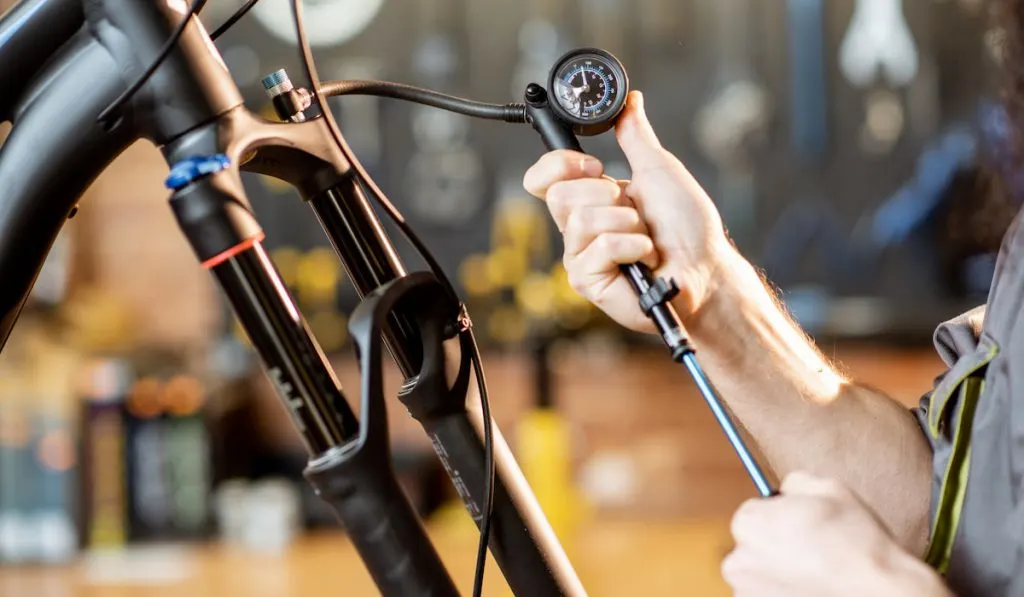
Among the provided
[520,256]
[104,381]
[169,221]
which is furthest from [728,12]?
[104,381]

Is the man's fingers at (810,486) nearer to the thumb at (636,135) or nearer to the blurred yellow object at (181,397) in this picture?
the thumb at (636,135)

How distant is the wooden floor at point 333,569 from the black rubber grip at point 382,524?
106 cm

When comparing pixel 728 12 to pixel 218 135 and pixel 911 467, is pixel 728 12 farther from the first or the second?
pixel 218 135

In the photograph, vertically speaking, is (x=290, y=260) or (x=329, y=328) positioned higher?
(x=290, y=260)

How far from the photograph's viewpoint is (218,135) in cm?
45

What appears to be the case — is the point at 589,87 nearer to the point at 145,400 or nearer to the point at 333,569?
the point at 333,569

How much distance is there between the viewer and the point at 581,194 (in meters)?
→ 0.69

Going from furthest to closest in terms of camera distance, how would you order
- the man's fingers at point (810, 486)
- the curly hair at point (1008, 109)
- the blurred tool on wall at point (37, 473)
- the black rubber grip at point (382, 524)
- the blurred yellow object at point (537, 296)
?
the blurred yellow object at point (537, 296) → the blurred tool on wall at point (37, 473) → the curly hair at point (1008, 109) → the man's fingers at point (810, 486) → the black rubber grip at point (382, 524)

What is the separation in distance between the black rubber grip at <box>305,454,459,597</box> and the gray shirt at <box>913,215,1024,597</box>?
0.98ft

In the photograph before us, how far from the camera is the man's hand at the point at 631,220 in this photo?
2.23 ft

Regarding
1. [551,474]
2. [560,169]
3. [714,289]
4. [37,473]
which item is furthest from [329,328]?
[560,169]

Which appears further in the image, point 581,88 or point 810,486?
point 581,88

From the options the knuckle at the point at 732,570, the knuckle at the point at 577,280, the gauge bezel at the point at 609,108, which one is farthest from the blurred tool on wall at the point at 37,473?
the knuckle at the point at 732,570

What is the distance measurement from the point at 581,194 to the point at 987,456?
0.28 meters
